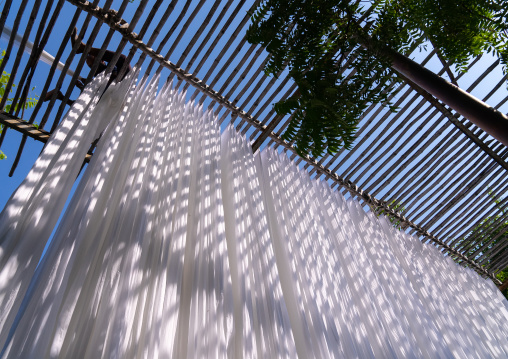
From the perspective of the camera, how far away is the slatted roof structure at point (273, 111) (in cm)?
212

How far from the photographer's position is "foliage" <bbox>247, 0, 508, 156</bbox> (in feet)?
3.65

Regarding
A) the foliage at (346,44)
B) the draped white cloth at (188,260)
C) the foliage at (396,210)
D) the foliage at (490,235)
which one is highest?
the foliage at (346,44)

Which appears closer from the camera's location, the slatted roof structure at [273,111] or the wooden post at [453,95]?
the wooden post at [453,95]

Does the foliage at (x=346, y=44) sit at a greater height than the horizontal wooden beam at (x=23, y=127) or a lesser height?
greater

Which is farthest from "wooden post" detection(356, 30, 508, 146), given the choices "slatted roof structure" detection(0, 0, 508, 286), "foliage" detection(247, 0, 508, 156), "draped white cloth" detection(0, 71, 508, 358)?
"draped white cloth" detection(0, 71, 508, 358)

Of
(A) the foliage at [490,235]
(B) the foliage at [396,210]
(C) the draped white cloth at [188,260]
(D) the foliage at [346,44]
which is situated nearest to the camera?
(C) the draped white cloth at [188,260]

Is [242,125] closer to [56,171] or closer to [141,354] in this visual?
[56,171]

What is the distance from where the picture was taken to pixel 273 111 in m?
2.59

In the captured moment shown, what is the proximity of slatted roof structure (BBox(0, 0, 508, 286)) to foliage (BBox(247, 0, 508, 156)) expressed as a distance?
0.43 meters

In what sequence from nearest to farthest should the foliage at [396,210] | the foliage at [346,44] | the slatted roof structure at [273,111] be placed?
1. the foliage at [346,44]
2. the slatted roof structure at [273,111]
3. the foliage at [396,210]

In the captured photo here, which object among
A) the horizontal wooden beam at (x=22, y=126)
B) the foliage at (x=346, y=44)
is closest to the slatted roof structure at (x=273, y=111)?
the horizontal wooden beam at (x=22, y=126)

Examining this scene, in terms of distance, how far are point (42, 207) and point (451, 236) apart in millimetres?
3484

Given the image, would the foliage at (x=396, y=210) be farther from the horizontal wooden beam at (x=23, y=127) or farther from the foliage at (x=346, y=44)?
the horizontal wooden beam at (x=23, y=127)

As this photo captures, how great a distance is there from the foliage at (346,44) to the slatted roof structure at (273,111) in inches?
16.9
